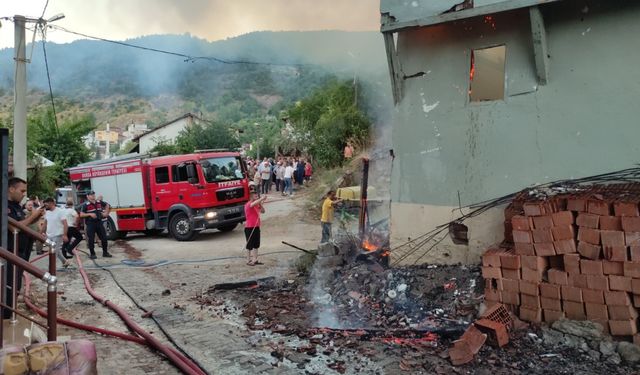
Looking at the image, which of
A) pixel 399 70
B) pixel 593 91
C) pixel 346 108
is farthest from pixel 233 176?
pixel 346 108

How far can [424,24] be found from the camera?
7.14 m

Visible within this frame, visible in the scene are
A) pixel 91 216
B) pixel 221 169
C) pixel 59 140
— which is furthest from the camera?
pixel 59 140

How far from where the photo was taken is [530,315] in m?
5.59

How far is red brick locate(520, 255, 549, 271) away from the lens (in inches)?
218

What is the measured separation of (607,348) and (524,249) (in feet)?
4.31

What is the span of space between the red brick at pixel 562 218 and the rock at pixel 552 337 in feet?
3.98

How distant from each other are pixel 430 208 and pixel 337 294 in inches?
80.9

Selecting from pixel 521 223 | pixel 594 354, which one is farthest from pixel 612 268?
pixel 521 223

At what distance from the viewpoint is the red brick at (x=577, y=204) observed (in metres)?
5.34

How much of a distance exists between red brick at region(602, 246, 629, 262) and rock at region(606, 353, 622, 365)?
99 centimetres

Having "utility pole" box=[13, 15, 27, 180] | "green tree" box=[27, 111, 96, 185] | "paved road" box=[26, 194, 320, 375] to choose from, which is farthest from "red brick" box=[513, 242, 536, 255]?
"green tree" box=[27, 111, 96, 185]

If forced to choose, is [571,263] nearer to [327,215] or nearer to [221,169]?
[327,215]

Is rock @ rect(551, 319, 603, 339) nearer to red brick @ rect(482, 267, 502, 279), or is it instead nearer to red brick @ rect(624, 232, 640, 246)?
red brick @ rect(482, 267, 502, 279)

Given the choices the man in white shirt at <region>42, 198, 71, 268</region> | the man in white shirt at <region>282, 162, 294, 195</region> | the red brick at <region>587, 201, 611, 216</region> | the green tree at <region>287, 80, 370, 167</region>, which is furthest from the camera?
the green tree at <region>287, 80, 370, 167</region>
